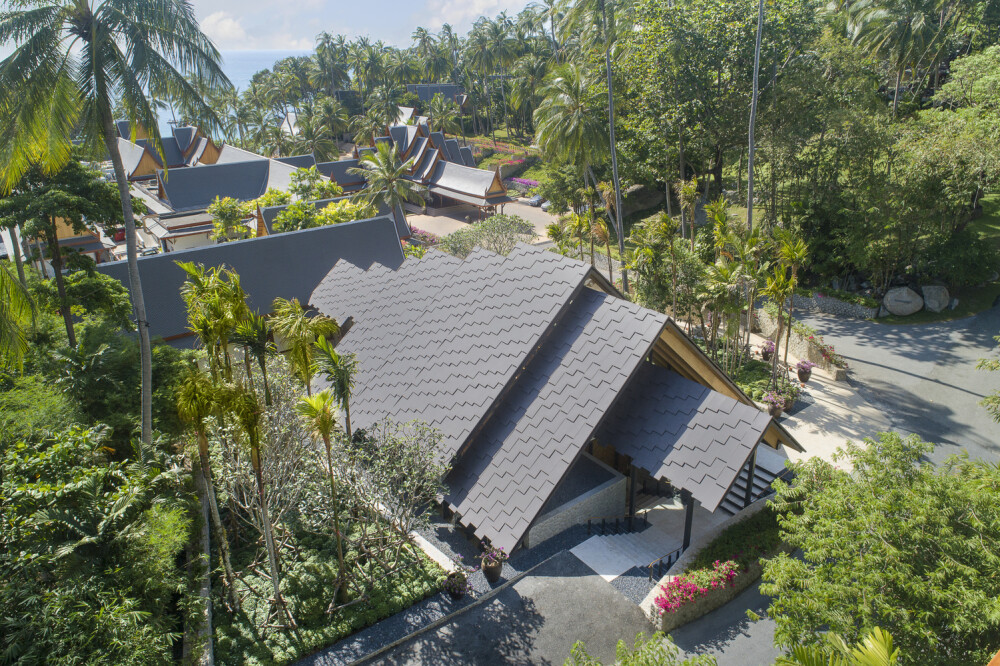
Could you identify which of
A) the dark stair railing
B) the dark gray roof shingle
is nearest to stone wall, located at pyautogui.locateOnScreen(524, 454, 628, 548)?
the dark stair railing

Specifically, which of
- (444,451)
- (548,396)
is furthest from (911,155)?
(444,451)

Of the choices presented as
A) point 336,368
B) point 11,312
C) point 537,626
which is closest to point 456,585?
point 537,626

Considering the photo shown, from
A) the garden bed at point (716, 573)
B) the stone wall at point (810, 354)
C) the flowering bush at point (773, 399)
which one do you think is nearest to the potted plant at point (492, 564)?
the garden bed at point (716, 573)

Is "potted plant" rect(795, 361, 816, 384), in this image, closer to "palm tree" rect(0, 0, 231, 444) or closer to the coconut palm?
the coconut palm

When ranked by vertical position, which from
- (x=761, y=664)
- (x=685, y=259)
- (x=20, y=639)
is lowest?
(x=761, y=664)

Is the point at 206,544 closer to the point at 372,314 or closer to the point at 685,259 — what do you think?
the point at 372,314

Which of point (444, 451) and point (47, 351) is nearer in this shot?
point (444, 451)
